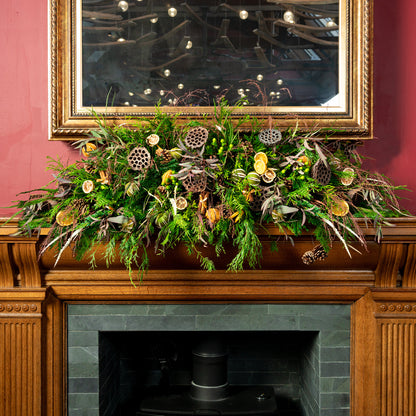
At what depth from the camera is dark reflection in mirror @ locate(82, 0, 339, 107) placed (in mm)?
1803

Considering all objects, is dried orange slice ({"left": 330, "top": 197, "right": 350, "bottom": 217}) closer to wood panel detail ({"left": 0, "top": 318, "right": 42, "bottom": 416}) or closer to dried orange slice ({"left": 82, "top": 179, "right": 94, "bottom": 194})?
dried orange slice ({"left": 82, "top": 179, "right": 94, "bottom": 194})

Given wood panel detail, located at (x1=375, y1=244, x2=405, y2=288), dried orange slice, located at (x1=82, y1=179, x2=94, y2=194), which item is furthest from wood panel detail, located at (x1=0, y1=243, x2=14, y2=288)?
wood panel detail, located at (x1=375, y1=244, x2=405, y2=288)

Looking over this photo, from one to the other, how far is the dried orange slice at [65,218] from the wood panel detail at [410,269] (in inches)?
48.4

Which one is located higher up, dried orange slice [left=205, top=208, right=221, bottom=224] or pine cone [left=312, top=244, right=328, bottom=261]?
dried orange slice [left=205, top=208, right=221, bottom=224]

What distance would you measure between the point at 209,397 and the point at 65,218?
1034mm

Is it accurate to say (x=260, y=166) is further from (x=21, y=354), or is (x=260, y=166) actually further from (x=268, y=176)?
(x=21, y=354)

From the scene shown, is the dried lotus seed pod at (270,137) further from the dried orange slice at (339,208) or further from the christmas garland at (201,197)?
the dried orange slice at (339,208)

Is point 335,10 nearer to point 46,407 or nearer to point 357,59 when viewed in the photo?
point 357,59

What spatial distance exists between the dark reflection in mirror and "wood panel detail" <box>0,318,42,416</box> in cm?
98

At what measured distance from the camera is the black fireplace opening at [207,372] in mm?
1860

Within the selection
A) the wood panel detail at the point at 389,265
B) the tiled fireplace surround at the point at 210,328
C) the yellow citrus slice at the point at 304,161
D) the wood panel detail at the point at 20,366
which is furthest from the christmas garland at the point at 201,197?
the wood panel detail at the point at 20,366

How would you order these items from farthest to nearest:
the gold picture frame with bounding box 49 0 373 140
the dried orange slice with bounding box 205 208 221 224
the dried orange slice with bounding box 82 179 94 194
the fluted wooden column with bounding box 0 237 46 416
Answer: the gold picture frame with bounding box 49 0 373 140 < the fluted wooden column with bounding box 0 237 46 416 < the dried orange slice with bounding box 82 179 94 194 < the dried orange slice with bounding box 205 208 221 224

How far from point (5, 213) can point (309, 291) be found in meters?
1.33

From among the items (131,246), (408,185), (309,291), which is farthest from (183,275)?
(408,185)
